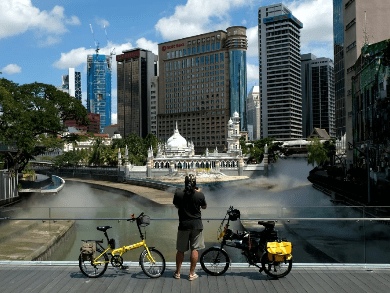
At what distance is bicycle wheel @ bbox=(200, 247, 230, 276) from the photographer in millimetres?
8602

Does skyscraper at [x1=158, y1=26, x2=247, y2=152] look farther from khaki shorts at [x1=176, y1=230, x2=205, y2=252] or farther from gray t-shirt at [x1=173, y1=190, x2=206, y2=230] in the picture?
gray t-shirt at [x1=173, y1=190, x2=206, y2=230]

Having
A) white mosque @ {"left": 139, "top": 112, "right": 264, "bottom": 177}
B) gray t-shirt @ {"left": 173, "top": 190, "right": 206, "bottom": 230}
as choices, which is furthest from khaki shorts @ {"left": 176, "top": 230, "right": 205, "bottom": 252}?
white mosque @ {"left": 139, "top": 112, "right": 264, "bottom": 177}

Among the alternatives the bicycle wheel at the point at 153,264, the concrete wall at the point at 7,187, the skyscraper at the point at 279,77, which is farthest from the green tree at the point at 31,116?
the skyscraper at the point at 279,77

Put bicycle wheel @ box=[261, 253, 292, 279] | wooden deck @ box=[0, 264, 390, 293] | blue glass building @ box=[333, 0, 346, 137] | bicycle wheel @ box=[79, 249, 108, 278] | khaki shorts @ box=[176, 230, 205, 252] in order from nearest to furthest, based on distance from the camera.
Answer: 1. wooden deck @ box=[0, 264, 390, 293]
2. khaki shorts @ box=[176, 230, 205, 252]
3. bicycle wheel @ box=[261, 253, 292, 279]
4. bicycle wheel @ box=[79, 249, 108, 278]
5. blue glass building @ box=[333, 0, 346, 137]

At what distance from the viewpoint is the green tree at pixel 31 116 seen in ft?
132

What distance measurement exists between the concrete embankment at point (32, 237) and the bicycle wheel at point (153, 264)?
293 cm

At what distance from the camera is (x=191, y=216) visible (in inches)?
321

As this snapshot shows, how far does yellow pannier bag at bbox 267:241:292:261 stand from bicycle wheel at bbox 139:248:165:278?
2.33 m

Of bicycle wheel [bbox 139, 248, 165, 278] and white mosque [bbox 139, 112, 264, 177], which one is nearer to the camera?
bicycle wheel [bbox 139, 248, 165, 278]

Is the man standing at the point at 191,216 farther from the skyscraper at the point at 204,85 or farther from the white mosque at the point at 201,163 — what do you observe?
the skyscraper at the point at 204,85

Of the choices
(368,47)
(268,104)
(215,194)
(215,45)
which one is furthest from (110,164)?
(268,104)

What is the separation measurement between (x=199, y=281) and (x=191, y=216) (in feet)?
4.57

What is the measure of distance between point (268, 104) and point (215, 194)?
128m

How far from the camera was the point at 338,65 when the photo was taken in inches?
3723
